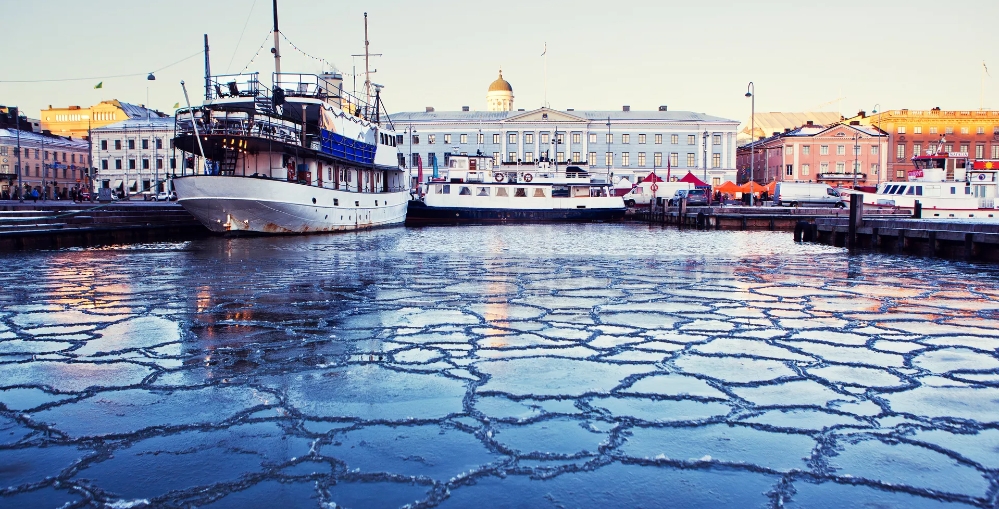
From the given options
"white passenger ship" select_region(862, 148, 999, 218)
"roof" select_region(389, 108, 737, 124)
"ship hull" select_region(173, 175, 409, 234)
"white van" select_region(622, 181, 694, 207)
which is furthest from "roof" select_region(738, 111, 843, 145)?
"ship hull" select_region(173, 175, 409, 234)

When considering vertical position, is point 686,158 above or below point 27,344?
above

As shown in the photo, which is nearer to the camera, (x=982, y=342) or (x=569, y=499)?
(x=569, y=499)

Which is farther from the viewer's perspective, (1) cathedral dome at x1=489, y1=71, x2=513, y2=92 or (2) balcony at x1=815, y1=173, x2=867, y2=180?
(1) cathedral dome at x1=489, y1=71, x2=513, y2=92

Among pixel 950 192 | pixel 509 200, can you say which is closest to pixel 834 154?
pixel 950 192

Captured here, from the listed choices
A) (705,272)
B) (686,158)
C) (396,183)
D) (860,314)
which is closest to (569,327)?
(860,314)

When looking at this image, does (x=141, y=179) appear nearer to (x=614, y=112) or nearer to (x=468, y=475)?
(x=614, y=112)

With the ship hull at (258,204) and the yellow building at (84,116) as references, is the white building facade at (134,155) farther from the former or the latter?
the ship hull at (258,204)

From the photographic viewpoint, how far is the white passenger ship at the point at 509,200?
44.1m

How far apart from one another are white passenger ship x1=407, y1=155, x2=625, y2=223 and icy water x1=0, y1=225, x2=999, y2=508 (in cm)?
3493

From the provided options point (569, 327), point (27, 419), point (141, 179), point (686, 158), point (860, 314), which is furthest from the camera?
point (686, 158)

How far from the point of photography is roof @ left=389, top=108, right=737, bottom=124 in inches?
3182

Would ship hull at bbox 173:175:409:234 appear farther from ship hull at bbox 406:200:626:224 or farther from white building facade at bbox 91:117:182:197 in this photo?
white building facade at bbox 91:117:182:197

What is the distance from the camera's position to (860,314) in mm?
7555

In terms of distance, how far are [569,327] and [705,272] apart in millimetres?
6293
